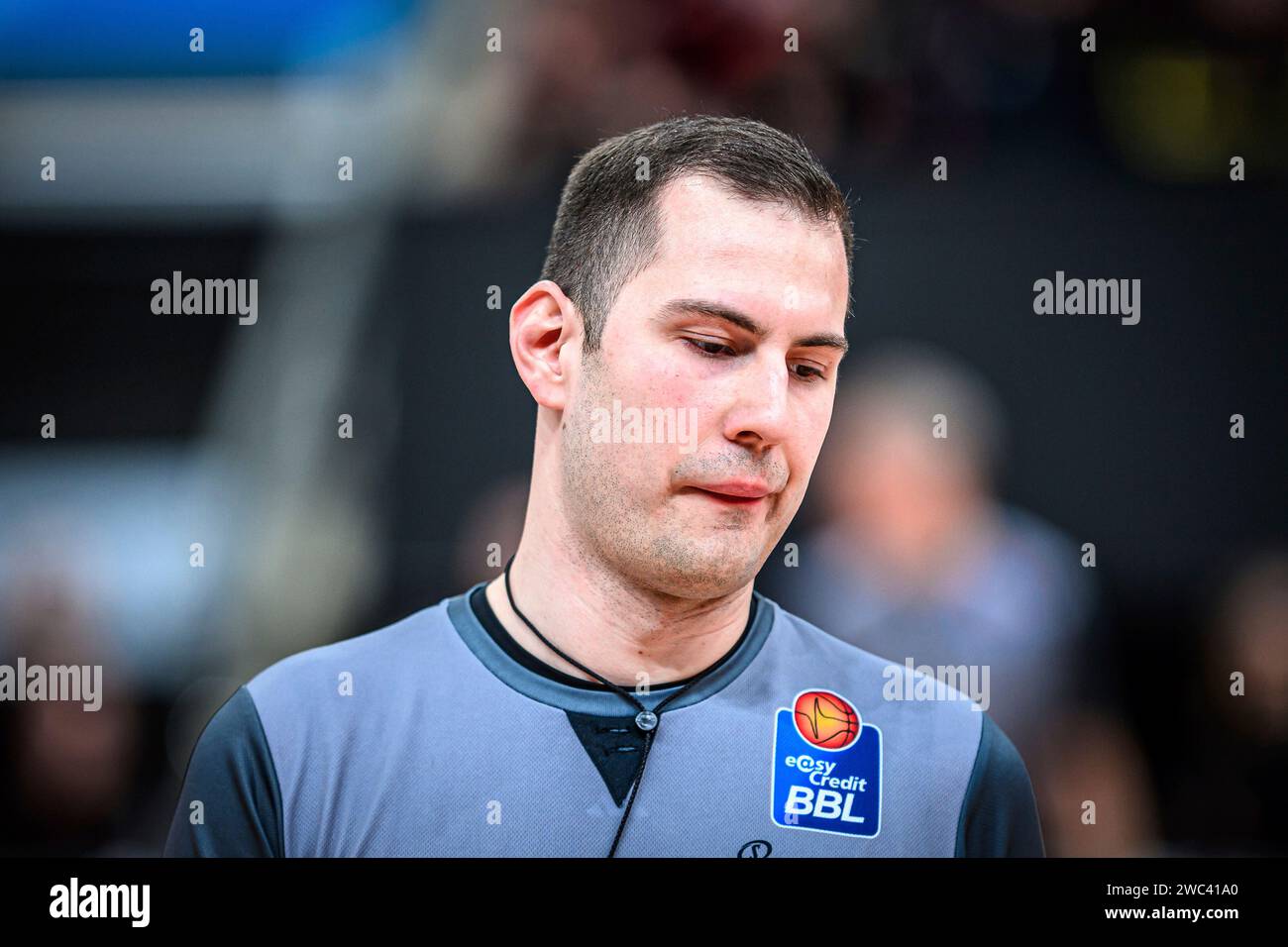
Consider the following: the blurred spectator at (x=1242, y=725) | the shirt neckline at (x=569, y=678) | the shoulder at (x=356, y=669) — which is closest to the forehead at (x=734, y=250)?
the shirt neckline at (x=569, y=678)

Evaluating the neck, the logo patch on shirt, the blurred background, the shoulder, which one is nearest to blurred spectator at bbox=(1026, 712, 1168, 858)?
the blurred background

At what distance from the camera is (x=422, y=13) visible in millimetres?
2402

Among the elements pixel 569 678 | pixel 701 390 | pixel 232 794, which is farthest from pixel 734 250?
pixel 232 794

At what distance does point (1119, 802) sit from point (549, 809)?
3.62 feet

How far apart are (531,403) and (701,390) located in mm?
410

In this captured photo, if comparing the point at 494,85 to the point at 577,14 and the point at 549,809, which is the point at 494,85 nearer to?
the point at 577,14

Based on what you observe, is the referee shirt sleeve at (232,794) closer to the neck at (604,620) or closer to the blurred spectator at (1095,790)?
the neck at (604,620)

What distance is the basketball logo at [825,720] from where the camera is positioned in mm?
1901

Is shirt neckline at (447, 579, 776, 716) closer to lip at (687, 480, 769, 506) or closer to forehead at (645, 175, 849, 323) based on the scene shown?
lip at (687, 480, 769, 506)

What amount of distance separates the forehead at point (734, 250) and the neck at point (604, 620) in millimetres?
464

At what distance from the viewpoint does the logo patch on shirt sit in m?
1.87

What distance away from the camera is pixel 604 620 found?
184cm

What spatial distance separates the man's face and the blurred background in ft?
1.13
